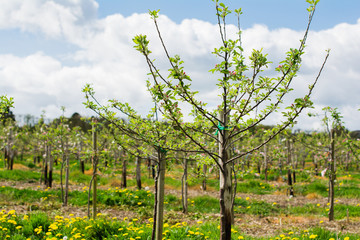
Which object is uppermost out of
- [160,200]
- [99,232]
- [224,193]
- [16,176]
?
[224,193]

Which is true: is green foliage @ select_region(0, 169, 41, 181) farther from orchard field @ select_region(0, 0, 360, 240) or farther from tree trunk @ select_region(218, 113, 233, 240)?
tree trunk @ select_region(218, 113, 233, 240)

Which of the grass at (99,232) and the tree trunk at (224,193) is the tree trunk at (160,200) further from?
the tree trunk at (224,193)

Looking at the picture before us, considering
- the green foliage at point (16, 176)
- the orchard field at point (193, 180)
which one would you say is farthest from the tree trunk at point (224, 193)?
the green foliage at point (16, 176)

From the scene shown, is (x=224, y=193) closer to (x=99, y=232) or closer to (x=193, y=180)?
(x=99, y=232)

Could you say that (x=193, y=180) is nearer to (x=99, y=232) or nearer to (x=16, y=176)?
(x=99, y=232)

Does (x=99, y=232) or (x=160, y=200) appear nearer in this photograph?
(x=160, y=200)

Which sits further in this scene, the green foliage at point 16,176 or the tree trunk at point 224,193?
the green foliage at point 16,176

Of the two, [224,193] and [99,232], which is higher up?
[224,193]

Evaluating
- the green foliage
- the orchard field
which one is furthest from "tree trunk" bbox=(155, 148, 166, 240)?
the green foliage

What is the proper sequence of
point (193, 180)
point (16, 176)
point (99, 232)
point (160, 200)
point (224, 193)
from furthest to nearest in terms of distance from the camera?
point (16, 176) → point (193, 180) → point (99, 232) → point (160, 200) → point (224, 193)

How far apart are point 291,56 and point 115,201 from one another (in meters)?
8.61

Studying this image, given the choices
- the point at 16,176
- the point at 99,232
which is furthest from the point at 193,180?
the point at 16,176

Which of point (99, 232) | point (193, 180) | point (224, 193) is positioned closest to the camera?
point (224, 193)

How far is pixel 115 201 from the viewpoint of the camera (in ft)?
32.1
